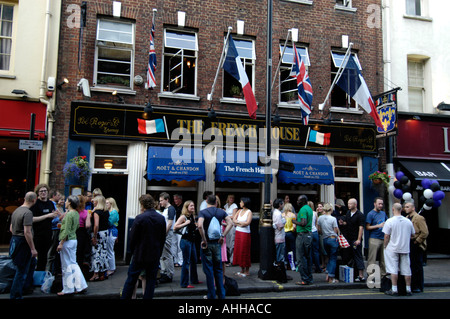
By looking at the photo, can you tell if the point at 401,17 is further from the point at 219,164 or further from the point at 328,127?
the point at 219,164

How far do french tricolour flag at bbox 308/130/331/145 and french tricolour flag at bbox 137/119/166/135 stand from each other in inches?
198

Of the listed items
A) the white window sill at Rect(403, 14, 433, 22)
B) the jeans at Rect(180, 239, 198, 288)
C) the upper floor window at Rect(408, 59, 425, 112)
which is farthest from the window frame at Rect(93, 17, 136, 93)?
the upper floor window at Rect(408, 59, 425, 112)

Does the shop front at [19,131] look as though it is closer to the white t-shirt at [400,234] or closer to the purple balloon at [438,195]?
the white t-shirt at [400,234]

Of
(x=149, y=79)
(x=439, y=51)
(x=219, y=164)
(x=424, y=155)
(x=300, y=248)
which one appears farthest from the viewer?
(x=439, y=51)

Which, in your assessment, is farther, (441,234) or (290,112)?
(441,234)

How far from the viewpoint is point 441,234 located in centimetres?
1405

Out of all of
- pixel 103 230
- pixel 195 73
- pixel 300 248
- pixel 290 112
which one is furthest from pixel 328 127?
pixel 103 230

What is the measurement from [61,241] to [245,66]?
8315 millimetres

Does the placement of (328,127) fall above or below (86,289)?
above

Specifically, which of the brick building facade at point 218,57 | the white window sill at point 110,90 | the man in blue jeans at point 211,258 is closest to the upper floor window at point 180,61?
the brick building facade at point 218,57

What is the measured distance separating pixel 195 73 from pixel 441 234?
1082cm

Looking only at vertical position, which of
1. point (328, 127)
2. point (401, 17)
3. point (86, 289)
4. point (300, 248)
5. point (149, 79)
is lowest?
point (86, 289)

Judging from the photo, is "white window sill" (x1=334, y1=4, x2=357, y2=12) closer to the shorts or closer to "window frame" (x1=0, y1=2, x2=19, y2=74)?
the shorts

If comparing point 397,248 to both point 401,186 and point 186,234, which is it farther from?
point 401,186
